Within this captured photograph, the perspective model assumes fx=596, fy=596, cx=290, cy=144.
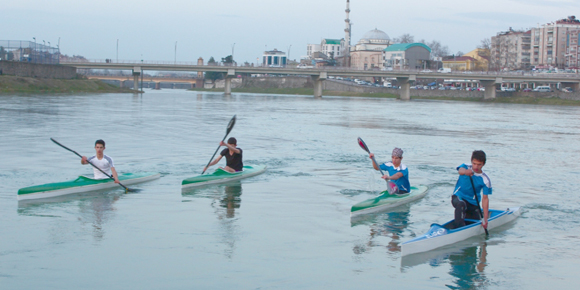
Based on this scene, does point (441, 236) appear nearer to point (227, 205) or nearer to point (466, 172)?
point (466, 172)

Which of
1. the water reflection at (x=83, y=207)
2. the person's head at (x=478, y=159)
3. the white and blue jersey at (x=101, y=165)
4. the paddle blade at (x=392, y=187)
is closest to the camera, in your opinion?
the person's head at (x=478, y=159)

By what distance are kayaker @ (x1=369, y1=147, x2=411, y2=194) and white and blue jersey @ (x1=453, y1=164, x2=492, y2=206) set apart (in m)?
1.91

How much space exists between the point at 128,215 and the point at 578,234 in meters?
8.48

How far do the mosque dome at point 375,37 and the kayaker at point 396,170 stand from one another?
563 feet

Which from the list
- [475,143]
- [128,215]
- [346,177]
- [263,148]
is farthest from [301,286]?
[475,143]

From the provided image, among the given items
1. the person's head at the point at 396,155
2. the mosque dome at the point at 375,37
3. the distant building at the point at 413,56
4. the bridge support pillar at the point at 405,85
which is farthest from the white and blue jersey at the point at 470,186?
the mosque dome at the point at 375,37

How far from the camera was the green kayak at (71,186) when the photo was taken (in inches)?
486

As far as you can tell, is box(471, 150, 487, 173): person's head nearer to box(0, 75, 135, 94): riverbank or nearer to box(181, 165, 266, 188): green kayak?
box(181, 165, 266, 188): green kayak

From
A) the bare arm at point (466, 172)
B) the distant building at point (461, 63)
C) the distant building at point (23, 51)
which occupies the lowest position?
the bare arm at point (466, 172)

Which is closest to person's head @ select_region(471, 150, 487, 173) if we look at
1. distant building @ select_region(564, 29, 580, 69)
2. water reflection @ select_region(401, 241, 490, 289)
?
water reflection @ select_region(401, 241, 490, 289)

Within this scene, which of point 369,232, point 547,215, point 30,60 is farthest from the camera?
point 30,60

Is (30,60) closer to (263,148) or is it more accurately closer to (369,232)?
(263,148)

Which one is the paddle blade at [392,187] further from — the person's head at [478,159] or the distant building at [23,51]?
the distant building at [23,51]

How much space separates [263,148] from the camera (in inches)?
924
